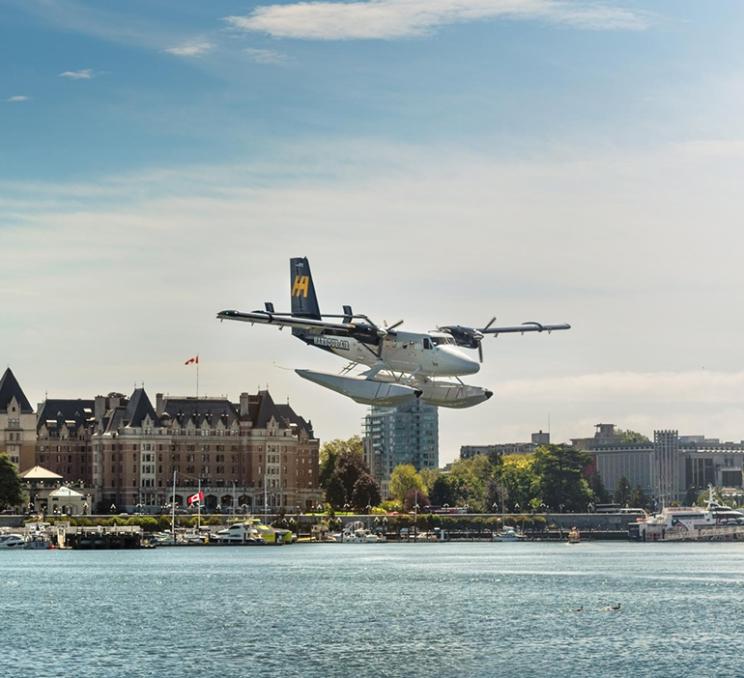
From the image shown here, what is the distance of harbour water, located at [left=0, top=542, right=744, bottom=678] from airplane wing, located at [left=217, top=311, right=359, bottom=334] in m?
17.1

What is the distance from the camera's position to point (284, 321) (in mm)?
112938

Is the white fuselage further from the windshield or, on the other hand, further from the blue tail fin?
the blue tail fin

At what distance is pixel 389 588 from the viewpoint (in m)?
120

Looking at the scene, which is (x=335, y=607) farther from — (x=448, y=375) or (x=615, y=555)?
(x=615, y=555)

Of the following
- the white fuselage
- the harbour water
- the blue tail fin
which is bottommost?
the harbour water

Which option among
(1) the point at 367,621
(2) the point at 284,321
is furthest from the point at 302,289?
(1) the point at 367,621

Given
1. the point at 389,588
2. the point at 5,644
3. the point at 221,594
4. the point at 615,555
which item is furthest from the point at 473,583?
the point at 615,555

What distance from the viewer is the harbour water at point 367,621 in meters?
76.3

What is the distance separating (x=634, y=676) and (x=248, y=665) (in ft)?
53.1

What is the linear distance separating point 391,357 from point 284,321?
7.13 metres

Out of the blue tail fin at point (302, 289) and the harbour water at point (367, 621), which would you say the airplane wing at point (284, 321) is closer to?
the blue tail fin at point (302, 289)

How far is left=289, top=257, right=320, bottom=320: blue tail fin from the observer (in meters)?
125

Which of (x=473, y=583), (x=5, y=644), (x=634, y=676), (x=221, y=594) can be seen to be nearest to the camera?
(x=634, y=676)

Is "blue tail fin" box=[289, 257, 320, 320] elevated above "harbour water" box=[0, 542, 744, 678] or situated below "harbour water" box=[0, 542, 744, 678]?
above
